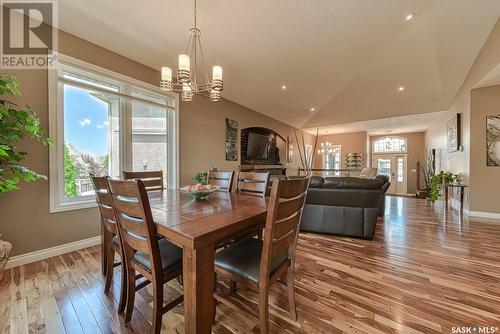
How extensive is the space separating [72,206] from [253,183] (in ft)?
7.63

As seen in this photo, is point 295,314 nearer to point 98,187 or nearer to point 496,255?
point 98,187

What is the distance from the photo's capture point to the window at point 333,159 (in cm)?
962

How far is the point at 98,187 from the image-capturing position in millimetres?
1499

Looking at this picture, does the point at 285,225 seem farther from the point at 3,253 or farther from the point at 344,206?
the point at 3,253

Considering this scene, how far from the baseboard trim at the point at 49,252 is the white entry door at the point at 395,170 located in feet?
33.7

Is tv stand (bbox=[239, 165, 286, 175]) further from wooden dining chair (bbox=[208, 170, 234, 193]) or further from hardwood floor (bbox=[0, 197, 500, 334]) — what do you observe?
hardwood floor (bbox=[0, 197, 500, 334])

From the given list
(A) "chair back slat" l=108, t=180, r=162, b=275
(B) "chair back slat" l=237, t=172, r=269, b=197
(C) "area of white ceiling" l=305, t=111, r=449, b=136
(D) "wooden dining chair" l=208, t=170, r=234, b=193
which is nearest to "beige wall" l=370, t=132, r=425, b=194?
(C) "area of white ceiling" l=305, t=111, r=449, b=136

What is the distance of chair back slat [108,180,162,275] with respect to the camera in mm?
1055

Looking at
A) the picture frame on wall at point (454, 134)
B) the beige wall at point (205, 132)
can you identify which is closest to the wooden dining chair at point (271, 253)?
the beige wall at point (205, 132)

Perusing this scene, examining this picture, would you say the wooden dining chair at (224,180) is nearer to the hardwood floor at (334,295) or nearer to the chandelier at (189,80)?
the chandelier at (189,80)

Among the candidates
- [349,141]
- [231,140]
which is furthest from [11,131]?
[349,141]

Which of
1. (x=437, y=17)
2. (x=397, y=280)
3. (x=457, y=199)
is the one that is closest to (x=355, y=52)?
(x=437, y=17)

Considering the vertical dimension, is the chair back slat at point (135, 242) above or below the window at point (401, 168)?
below

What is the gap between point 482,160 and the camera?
162 inches
